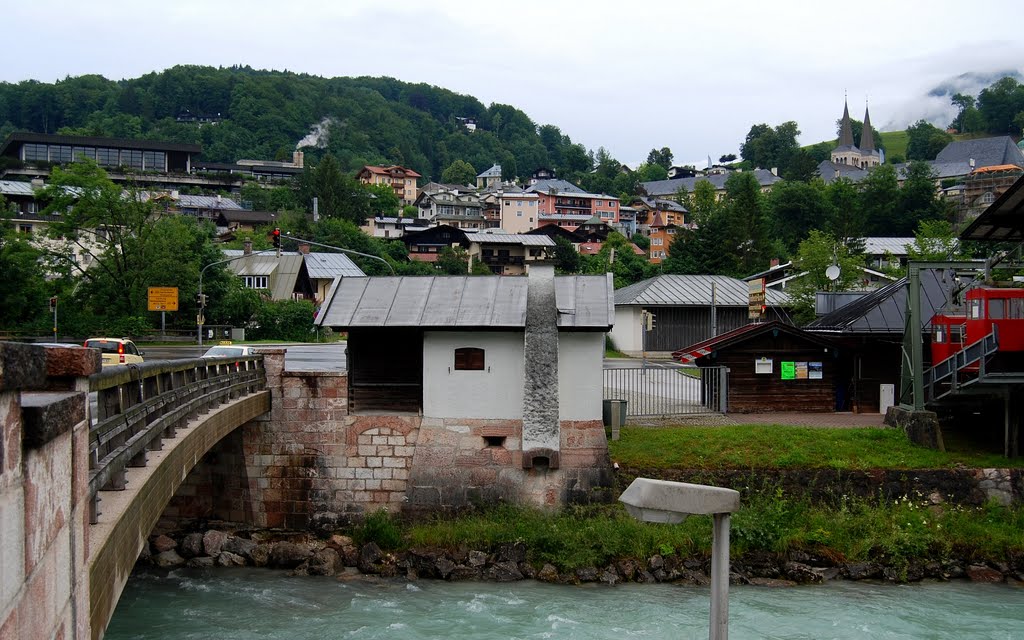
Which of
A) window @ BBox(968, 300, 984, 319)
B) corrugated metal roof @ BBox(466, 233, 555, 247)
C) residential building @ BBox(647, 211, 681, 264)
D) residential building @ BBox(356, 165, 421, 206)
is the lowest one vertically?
window @ BBox(968, 300, 984, 319)

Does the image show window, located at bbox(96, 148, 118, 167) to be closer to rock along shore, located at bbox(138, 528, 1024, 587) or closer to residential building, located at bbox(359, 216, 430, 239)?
residential building, located at bbox(359, 216, 430, 239)

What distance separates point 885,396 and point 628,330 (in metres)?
21.8

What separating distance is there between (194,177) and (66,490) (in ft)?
423

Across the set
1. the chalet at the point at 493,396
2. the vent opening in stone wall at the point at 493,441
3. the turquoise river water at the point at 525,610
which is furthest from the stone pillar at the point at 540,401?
the turquoise river water at the point at 525,610

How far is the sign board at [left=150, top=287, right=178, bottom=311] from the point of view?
46.9 metres

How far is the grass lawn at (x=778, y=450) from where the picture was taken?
23.0 m

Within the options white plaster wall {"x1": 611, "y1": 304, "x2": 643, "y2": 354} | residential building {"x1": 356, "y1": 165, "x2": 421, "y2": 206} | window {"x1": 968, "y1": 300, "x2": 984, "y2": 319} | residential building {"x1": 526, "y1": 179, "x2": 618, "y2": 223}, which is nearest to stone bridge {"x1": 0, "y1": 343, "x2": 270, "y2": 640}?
window {"x1": 968, "y1": 300, "x2": 984, "y2": 319}

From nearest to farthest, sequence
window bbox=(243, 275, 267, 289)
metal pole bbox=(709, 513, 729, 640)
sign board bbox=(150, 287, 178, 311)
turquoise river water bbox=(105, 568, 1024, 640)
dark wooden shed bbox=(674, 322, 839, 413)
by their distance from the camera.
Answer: metal pole bbox=(709, 513, 729, 640) < turquoise river water bbox=(105, 568, 1024, 640) < dark wooden shed bbox=(674, 322, 839, 413) < sign board bbox=(150, 287, 178, 311) < window bbox=(243, 275, 267, 289)

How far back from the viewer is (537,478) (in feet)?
73.5

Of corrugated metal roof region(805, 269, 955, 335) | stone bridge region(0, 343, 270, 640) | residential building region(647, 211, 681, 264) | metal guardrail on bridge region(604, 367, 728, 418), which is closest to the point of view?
stone bridge region(0, 343, 270, 640)

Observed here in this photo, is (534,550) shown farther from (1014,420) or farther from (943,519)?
(1014,420)

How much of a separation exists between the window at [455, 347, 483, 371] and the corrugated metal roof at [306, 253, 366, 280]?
174 ft

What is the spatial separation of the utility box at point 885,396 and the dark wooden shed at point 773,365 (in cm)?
154

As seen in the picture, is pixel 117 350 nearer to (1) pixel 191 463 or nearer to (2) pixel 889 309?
(1) pixel 191 463
